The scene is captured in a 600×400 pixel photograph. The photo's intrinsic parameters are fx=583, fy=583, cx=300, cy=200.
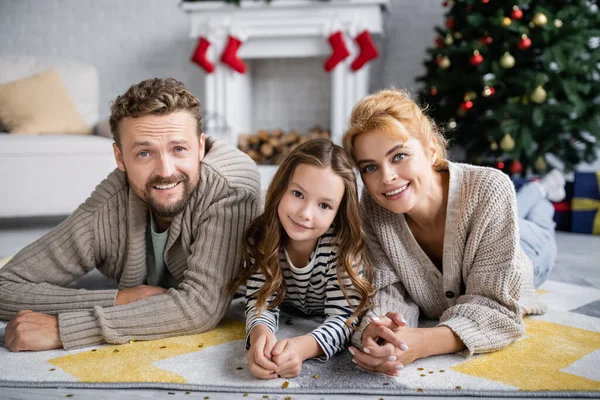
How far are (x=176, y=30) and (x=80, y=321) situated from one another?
383 centimetres

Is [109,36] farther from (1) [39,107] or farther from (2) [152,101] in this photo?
(2) [152,101]

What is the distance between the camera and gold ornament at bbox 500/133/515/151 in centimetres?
301

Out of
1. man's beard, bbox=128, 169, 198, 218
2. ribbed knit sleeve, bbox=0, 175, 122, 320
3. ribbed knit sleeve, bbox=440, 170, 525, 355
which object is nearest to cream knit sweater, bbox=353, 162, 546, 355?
ribbed knit sleeve, bbox=440, 170, 525, 355

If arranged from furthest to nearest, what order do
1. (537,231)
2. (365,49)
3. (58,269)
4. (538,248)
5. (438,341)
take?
(365,49) < (537,231) < (538,248) < (58,269) < (438,341)

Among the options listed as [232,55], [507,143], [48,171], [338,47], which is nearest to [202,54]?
[232,55]

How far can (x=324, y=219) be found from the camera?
1.35 meters

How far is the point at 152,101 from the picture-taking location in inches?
56.5

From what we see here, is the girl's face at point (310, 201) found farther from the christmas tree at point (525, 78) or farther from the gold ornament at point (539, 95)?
the gold ornament at point (539, 95)

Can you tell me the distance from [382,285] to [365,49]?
8.89ft

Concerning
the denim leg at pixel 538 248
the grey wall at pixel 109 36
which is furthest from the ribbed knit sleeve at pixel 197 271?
the grey wall at pixel 109 36

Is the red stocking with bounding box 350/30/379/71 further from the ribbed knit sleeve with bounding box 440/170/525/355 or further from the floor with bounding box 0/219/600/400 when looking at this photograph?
the ribbed knit sleeve with bounding box 440/170/525/355

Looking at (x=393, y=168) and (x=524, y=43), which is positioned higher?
(x=524, y=43)

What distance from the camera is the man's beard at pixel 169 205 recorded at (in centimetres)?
145

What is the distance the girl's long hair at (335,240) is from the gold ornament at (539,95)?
196cm
